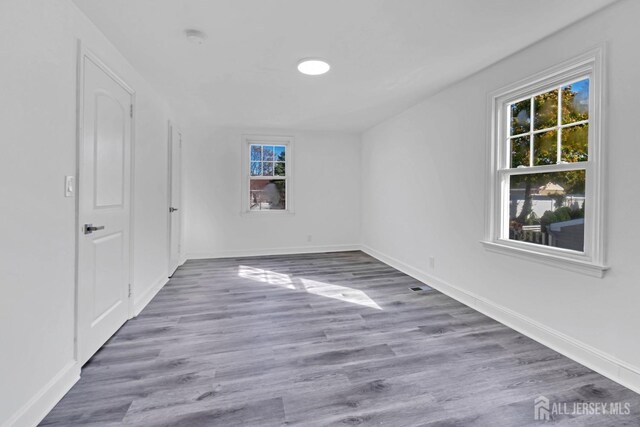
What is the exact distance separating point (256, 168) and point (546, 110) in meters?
4.37

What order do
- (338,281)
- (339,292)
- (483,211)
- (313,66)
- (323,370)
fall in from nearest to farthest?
(323,370) < (313,66) < (483,211) < (339,292) < (338,281)

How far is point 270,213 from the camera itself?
5660 mm

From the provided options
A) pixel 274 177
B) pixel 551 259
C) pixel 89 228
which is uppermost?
pixel 274 177

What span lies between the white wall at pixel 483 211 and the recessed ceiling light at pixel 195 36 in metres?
2.53

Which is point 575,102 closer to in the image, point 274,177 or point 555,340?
point 555,340

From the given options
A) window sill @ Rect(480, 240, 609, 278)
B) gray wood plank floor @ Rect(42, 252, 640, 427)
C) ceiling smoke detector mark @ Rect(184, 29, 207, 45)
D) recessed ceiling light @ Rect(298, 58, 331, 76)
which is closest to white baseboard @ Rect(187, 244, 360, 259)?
gray wood plank floor @ Rect(42, 252, 640, 427)

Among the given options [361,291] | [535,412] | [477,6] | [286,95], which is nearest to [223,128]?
[286,95]

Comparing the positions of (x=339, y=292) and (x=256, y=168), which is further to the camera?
(x=256, y=168)

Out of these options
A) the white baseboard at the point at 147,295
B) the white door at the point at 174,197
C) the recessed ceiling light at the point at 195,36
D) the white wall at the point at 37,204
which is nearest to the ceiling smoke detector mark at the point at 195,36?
the recessed ceiling light at the point at 195,36

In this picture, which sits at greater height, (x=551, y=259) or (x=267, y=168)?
(x=267, y=168)

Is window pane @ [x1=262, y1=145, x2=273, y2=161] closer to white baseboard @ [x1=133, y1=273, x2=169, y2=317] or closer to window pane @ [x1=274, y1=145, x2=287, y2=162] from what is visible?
window pane @ [x1=274, y1=145, x2=287, y2=162]

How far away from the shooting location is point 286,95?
3703 mm

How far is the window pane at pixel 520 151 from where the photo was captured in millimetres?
2629

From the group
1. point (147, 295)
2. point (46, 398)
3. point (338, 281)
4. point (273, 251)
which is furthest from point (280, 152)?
point (46, 398)
